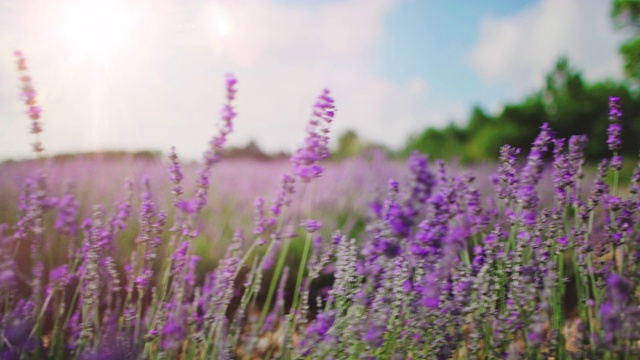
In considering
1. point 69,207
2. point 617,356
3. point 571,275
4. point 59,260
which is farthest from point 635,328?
point 571,275

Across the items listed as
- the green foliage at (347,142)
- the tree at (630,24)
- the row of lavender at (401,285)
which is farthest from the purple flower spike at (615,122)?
the green foliage at (347,142)

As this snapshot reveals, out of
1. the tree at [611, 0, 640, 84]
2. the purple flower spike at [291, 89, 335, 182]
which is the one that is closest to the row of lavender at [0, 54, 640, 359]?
the purple flower spike at [291, 89, 335, 182]

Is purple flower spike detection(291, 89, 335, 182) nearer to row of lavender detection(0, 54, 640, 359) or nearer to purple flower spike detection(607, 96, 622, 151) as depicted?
row of lavender detection(0, 54, 640, 359)

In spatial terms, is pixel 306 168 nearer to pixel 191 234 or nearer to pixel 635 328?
pixel 191 234

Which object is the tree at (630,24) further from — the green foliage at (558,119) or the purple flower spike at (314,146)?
the purple flower spike at (314,146)

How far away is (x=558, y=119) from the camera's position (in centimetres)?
1346

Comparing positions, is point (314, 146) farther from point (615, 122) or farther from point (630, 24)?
point (630, 24)

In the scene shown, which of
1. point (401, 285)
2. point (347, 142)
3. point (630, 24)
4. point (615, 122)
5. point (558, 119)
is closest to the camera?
point (401, 285)

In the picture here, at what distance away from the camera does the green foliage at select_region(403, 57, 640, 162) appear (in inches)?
492

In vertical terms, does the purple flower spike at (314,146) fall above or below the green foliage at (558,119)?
below

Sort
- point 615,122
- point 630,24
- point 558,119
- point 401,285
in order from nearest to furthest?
point 401,285
point 615,122
point 630,24
point 558,119

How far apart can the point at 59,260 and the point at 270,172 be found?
419 centimetres

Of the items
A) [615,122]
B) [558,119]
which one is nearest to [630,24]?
[558,119]

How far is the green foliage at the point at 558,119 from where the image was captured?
41.0ft
